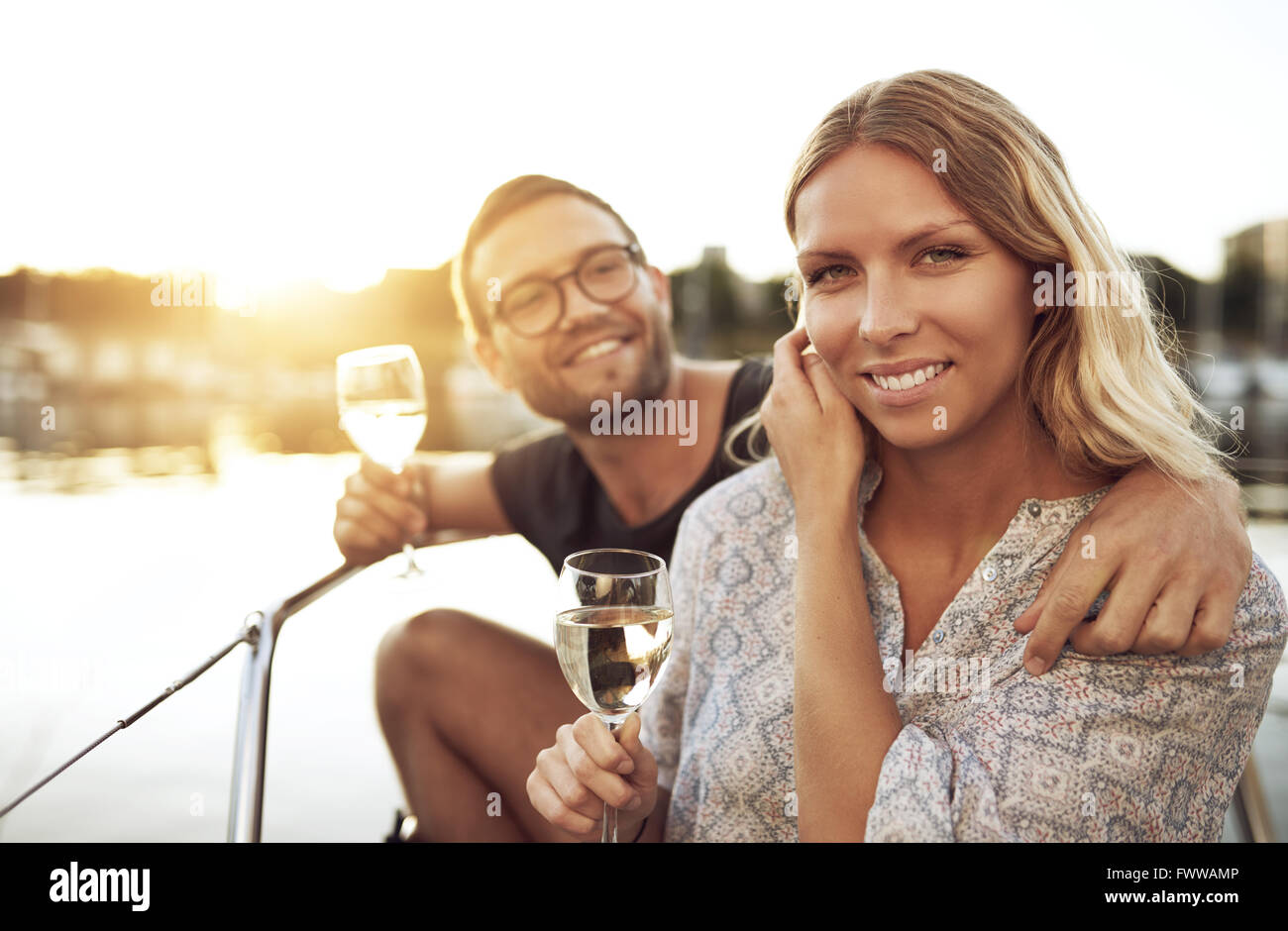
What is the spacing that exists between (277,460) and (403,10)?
46.9 ft

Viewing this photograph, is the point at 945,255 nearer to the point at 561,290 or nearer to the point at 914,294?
the point at 914,294

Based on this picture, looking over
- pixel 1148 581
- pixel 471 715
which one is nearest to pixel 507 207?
pixel 471 715

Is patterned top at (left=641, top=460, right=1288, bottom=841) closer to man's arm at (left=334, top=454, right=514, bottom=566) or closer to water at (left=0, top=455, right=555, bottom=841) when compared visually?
water at (left=0, top=455, right=555, bottom=841)

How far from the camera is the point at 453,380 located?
14.8 m

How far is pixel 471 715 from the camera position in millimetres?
1858

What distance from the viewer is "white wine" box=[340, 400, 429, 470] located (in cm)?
181

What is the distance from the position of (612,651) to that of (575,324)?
4.21 feet

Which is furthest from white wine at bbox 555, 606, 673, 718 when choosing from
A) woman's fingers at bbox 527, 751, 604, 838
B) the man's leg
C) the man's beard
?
the man's beard

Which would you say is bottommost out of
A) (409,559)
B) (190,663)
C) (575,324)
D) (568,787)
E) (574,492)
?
(190,663)

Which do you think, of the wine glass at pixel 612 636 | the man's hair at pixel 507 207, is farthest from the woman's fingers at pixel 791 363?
the man's hair at pixel 507 207

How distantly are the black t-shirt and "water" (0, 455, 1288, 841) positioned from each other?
0.70 ft

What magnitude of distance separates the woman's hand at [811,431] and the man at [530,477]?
62 centimetres

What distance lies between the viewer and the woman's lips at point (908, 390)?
1212mm
